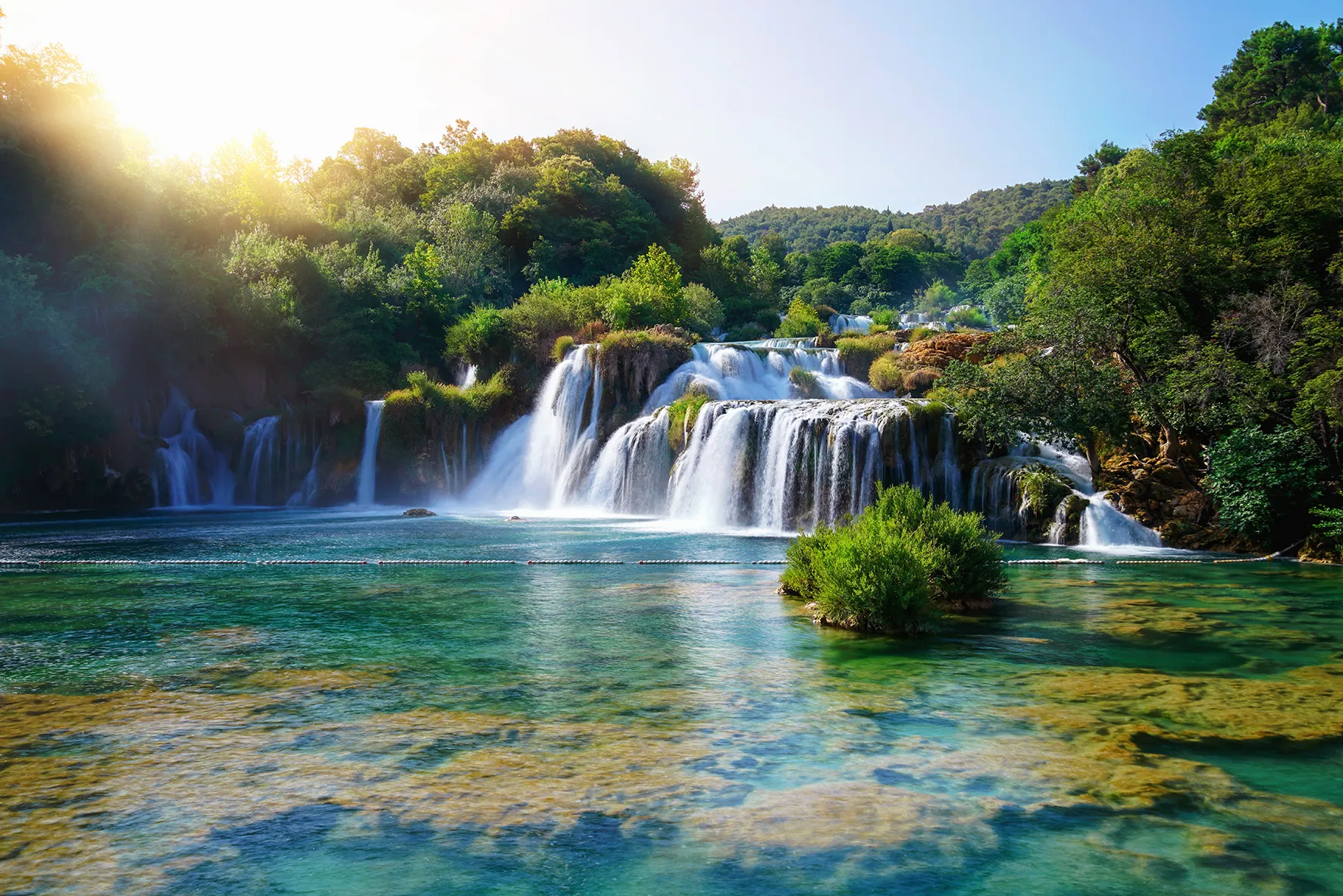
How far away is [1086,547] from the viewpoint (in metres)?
20.8

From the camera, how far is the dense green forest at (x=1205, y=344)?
18594 mm

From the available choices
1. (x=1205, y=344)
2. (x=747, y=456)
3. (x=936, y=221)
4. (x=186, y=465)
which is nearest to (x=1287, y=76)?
(x=1205, y=344)

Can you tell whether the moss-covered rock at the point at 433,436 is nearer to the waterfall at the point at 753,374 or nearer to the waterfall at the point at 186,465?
the waterfall at the point at 186,465

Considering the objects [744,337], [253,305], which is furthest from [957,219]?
[253,305]

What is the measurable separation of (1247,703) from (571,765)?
611 centimetres

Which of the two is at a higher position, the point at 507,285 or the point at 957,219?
the point at 957,219

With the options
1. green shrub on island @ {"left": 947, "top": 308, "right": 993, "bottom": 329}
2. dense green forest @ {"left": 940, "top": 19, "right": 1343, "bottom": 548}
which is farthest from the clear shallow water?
green shrub on island @ {"left": 947, "top": 308, "right": 993, "bottom": 329}

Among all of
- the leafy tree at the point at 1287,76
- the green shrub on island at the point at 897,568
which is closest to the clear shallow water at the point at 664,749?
the green shrub on island at the point at 897,568

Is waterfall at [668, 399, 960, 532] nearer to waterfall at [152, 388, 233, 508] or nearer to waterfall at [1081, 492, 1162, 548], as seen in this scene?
waterfall at [1081, 492, 1162, 548]

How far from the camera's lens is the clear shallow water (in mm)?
4871

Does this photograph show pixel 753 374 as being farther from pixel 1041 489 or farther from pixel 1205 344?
pixel 1205 344

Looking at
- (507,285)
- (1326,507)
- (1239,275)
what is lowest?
(1326,507)

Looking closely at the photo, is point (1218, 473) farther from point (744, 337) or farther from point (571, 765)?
point (744, 337)

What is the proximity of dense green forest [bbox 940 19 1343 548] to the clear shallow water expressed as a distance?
682cm
